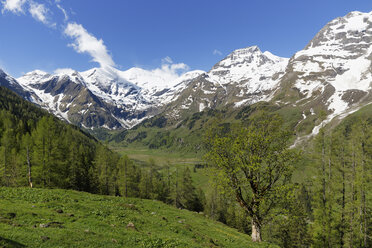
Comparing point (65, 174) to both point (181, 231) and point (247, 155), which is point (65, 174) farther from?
point (247, 155)

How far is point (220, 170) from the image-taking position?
2827 cm

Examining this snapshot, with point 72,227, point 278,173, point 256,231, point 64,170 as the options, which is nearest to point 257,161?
point 278,173

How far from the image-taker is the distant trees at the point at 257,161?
2652 cm

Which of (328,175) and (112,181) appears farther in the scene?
(112,181)

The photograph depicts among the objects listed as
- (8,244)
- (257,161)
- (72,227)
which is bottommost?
(72,227)

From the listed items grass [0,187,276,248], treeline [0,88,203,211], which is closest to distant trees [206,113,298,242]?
grass [0,187,276,248]

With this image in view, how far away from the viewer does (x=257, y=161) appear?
26.6m

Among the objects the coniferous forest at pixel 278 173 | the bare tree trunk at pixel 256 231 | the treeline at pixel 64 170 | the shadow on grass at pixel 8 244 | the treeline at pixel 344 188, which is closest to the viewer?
the shadow on grass at pixel 8 244

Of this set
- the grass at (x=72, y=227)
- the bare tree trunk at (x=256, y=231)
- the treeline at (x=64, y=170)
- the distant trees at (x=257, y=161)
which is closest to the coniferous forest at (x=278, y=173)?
the distant trees at (x=257, y=161)

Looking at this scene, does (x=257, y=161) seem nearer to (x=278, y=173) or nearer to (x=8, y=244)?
(x=278, y=173)

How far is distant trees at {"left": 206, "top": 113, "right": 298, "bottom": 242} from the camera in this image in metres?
26.5

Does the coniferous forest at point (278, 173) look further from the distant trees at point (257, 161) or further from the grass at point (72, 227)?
the grass at point (72, 227)

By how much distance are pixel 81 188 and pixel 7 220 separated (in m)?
62.0

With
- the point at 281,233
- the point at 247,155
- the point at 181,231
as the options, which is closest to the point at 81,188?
the point at 181,231
